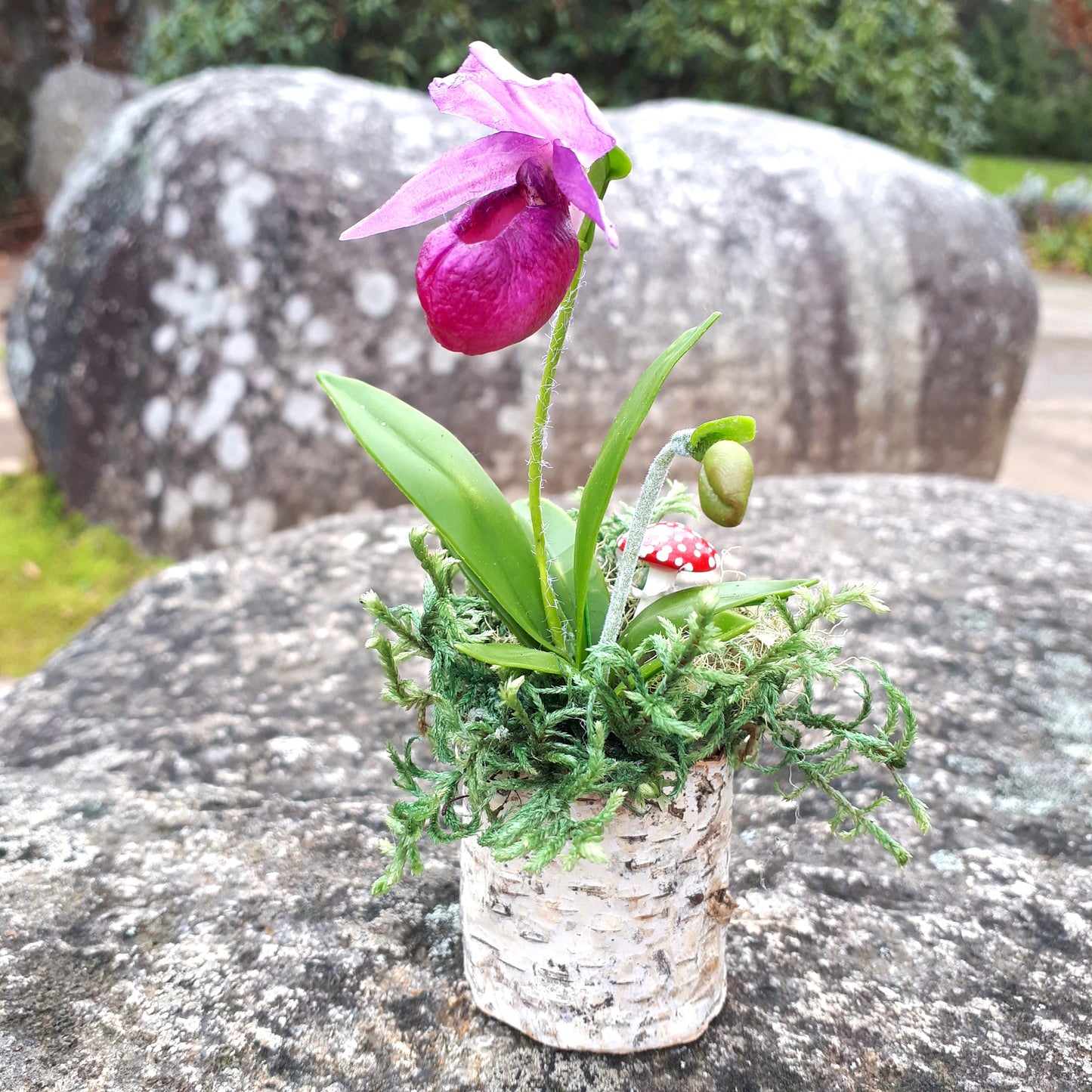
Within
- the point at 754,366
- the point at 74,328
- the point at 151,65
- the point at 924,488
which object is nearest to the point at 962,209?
the point at 754,366

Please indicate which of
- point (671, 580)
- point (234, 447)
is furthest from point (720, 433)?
point (234, 447)

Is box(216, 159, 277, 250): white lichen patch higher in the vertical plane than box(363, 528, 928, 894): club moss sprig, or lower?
higher

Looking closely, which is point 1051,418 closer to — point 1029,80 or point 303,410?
point 303,410

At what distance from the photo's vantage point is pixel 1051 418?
5.06 metres

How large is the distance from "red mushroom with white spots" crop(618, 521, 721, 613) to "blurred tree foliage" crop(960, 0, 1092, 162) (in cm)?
1564

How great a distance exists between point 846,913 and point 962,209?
8.86ft

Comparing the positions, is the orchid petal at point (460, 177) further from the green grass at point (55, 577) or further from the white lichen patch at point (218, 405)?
the green grass at point (55, 577)

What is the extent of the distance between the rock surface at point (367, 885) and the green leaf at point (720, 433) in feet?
1.94

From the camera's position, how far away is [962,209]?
3.22 meters

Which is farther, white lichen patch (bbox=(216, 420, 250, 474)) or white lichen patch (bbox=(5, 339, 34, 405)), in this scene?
white lichen patch (bbox=(5, 339, 34, 405))

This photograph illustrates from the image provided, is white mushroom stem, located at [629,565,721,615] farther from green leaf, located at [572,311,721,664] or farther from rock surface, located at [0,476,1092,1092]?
rock surface, located at [0,476,1092,1092]

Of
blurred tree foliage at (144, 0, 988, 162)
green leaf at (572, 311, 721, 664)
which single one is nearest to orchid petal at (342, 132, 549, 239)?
green leaf at (572, 311, 721, 664)

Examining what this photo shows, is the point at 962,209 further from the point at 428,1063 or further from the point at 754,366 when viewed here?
the point at 428,1063

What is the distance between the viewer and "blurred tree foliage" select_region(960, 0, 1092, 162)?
1448cm
